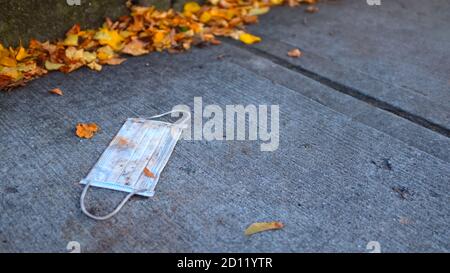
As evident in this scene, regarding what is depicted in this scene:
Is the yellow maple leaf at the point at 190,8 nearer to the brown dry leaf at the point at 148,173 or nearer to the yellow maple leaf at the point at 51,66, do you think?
the yellow maple leaf at the point at 51,66

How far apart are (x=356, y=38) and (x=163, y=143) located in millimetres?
1967

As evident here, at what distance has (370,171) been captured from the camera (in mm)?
2371

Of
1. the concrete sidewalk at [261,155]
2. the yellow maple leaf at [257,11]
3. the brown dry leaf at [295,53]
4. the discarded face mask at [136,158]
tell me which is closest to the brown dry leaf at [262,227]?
the concrete sidewalk at [261,155]

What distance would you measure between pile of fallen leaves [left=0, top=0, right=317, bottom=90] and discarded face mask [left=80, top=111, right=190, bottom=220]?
0.80 m

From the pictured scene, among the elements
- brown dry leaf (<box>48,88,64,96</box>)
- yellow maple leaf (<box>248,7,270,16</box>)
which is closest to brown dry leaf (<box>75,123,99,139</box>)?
brown dry leaf (<box>48,88,64,96</box>)

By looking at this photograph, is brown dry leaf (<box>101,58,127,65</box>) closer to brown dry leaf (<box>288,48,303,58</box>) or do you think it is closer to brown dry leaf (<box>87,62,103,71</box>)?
brown dry leaf (<box>87,62,103,71</box>)

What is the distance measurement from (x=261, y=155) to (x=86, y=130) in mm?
974

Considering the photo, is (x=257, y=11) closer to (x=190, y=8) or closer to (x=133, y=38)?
(x=190, y=8)

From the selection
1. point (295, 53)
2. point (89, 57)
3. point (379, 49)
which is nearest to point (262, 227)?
point (295, 53)

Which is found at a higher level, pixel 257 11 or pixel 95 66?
pixel 257 11

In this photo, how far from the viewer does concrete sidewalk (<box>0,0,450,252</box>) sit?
6.59ft

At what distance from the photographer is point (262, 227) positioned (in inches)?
80.3
